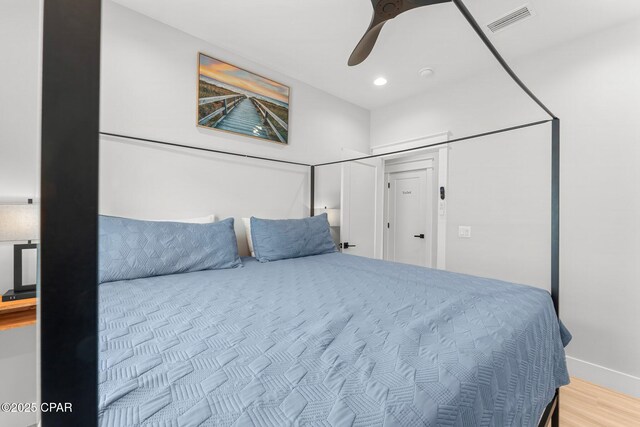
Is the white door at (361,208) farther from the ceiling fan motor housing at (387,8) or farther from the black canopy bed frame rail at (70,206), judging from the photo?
the black canopy bed frame rail at (70,206)

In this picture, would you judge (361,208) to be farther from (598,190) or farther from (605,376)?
(605,376)

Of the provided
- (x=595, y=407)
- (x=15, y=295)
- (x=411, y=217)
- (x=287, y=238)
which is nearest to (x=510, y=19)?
(x=411, y=217)

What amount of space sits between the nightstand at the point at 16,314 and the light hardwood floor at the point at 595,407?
116 inches

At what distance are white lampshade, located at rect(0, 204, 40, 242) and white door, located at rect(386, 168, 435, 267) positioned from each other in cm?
349

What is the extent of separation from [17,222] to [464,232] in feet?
11.1

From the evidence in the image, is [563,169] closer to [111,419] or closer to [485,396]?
[485,396]

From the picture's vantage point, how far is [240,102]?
257 centimetres

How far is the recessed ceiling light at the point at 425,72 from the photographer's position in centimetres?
274

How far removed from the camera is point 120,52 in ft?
6.43

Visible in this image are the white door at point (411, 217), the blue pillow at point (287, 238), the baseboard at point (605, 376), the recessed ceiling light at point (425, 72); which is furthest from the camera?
the white door at point (411, 217)

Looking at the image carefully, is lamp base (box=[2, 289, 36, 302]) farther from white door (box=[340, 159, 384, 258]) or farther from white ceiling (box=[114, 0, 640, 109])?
white door (box=[340, 159, 384, 258])

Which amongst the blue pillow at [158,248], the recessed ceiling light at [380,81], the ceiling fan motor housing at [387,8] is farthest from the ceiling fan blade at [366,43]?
the blue pillow at [158,248]

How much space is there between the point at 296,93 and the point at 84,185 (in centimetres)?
299

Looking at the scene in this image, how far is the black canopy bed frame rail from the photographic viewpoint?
30 cm
